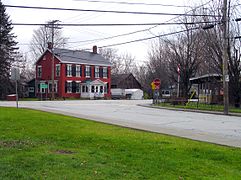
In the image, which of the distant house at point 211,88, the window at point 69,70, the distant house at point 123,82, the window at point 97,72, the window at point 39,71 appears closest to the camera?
the distant house at point 211,88

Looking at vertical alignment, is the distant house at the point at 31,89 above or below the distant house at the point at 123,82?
below

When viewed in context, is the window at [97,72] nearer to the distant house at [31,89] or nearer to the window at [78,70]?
the window at [78,70]

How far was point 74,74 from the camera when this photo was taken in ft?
234

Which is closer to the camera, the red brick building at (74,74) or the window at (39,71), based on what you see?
the red brick building at (74,74)

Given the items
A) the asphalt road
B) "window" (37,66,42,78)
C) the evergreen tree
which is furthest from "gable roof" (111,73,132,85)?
the asphalt road

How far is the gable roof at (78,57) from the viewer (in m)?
70.0

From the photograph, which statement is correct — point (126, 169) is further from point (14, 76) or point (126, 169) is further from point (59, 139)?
point (14, 76)

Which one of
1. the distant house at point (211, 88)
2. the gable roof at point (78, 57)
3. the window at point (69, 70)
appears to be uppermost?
the gable roof at point (78, 57)

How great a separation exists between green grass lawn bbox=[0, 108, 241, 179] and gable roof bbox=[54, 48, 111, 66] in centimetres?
5852

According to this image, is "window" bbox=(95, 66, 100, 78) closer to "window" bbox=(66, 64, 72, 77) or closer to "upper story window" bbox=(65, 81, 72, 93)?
"window" bbox=(66, 64, 72, 77)

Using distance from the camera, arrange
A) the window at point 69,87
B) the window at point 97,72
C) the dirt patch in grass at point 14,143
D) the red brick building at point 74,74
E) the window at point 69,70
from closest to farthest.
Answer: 1. the dirt patch in grass at point 14,143
2. the red brick building at point 74,74
3. the window at point 69,87
4. the window at point 69,70
5. the window at point 97,72

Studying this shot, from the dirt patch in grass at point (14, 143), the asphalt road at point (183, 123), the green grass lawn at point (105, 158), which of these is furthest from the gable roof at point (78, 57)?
the dirt patch in grass at point (14, 143)

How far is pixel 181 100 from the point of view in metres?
42.2

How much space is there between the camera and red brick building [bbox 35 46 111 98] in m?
69.5
